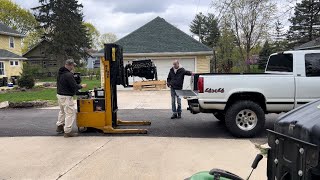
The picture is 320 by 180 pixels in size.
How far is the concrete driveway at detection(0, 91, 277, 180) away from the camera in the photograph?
5.54 m

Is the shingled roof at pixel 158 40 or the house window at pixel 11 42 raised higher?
the house window at pixel 11 42

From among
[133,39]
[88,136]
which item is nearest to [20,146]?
[88,136]

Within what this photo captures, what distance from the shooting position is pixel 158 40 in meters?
25.0

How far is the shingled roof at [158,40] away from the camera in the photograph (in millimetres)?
23797

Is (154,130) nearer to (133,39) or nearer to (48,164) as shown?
(48,164)

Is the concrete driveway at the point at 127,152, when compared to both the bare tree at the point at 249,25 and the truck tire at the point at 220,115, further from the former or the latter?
the bare tree at the point at 249,25

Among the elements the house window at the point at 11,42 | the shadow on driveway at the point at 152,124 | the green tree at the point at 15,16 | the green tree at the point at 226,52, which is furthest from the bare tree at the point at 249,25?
the green tree at the point at 15,16

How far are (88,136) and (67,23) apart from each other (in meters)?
42.1

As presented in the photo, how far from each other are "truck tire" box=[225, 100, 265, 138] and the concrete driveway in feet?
0.78

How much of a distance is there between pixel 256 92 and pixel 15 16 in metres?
63.3

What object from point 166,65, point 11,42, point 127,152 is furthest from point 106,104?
point 11,42

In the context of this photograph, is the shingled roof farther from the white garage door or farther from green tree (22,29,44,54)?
green tree (22,29,44,54)

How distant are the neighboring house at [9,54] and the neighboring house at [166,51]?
14790 mm

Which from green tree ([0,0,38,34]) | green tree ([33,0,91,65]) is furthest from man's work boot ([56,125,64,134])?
green tree ([0,0,38,34])
